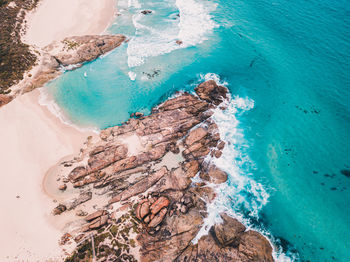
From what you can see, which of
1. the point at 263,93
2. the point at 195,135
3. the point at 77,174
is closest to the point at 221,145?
the point at 195,135

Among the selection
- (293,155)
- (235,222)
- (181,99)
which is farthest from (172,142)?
(293,155)

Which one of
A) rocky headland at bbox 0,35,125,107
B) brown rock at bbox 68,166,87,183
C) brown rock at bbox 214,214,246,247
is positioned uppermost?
rocky headland at bbox 0,35,125,107

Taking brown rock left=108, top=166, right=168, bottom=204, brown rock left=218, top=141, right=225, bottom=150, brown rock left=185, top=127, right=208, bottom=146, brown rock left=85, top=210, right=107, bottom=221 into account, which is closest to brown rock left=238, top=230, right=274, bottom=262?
brown rock left=218, top=141, right=225, bottom=150

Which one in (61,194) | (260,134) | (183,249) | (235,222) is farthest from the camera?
(260,134)

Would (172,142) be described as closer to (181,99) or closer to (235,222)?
(181,99)

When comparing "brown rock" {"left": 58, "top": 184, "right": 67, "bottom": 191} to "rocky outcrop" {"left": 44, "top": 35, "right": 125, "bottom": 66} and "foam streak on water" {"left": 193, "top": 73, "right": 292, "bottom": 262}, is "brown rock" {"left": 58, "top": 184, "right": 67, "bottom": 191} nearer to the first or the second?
"foam streak on water" {"left": 193, "top": 73, "right": 292, "bottom": 262}

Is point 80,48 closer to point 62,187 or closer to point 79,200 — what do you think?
point 62,187
